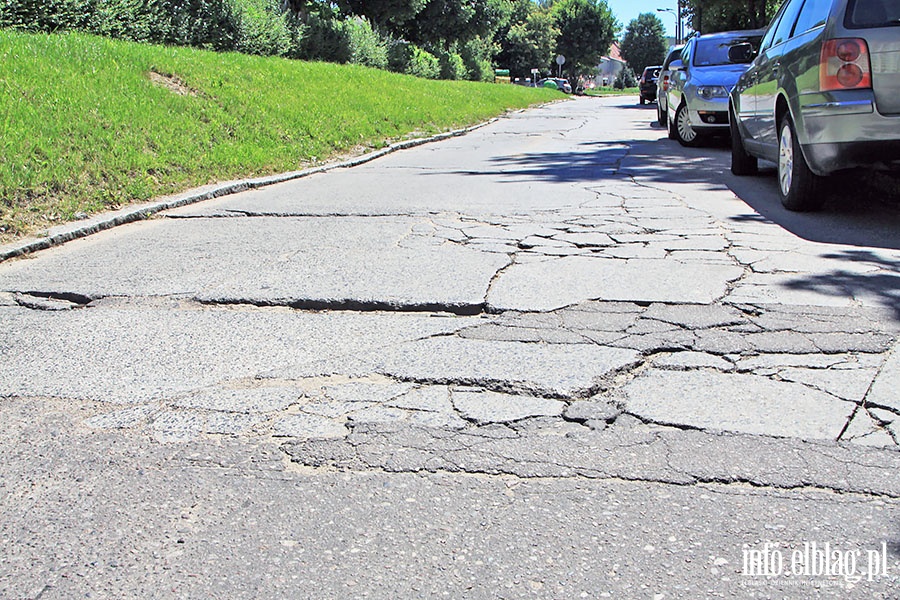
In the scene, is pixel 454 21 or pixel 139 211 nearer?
pixel 139 211

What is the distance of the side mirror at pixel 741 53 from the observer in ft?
31.3

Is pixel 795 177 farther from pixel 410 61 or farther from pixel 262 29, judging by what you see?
pixel 410 61

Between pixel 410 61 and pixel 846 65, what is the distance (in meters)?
31.6

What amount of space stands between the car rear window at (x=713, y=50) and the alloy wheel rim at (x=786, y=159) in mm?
7282

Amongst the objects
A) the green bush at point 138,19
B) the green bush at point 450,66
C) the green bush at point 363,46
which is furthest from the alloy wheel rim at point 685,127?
the green bush at point 450,66

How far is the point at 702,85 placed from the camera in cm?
1395

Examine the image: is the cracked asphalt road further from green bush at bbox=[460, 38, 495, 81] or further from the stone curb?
green bush at bbox=[460, 38, 495, 81]

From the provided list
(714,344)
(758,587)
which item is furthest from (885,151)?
(758,587)

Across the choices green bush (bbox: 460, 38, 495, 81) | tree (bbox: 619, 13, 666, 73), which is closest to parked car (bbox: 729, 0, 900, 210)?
green bush (bbox: 460, 38, 495, 81)

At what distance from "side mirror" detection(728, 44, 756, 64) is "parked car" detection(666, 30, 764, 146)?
355 centimetres

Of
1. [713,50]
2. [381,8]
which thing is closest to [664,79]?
[713,50]

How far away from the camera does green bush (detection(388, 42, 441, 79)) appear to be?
35.5 meters

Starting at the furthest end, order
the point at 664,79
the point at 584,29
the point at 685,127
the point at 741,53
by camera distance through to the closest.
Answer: the point at 584,29 < the point at 664,79 < the point at 685,127 < the point at 741,53

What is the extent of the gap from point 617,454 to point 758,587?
841 millimetres
